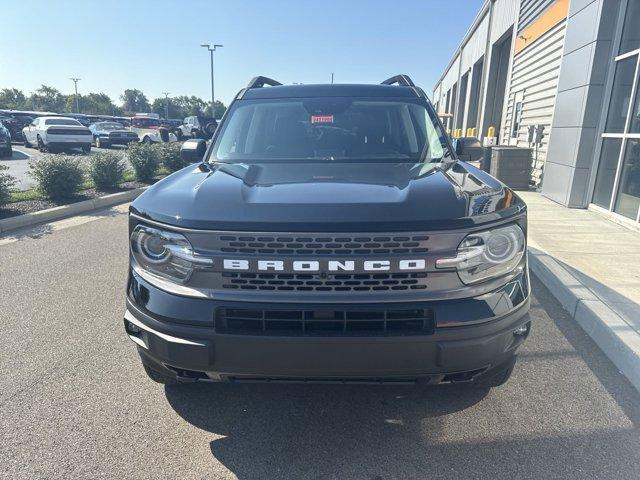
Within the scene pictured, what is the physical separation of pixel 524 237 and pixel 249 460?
1730 mm

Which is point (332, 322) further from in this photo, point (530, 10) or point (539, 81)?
Answer: point (530, 10)

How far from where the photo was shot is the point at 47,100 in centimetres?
9550

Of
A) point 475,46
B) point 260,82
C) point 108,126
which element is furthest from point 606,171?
point 108,126

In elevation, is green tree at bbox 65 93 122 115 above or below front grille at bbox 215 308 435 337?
above

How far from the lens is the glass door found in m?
6.80

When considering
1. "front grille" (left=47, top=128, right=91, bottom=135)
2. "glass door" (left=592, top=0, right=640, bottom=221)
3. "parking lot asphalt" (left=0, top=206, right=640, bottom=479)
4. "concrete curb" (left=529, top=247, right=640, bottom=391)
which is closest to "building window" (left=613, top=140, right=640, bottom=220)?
"glass door" (left=592, top=0, right=640, bottom=221)

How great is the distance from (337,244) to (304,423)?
1168 millimetres

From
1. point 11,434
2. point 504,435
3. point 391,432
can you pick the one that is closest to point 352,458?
point 391,432

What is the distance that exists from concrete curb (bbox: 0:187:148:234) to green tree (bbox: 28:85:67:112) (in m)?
91.4

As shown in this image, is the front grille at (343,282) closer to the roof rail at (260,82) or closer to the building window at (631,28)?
the roof rail at (260,82)

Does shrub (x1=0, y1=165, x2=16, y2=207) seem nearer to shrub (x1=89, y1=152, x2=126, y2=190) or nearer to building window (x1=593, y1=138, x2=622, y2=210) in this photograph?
shrub (x1=89, y1=152, x2=126, y2=190)

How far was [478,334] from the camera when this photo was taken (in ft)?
6.62

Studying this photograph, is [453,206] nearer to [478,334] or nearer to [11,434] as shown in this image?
[478,334]

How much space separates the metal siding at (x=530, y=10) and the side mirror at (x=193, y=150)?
10.1 metres
